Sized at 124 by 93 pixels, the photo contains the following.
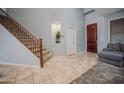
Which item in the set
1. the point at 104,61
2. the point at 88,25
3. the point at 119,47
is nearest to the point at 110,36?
the point at 119,47

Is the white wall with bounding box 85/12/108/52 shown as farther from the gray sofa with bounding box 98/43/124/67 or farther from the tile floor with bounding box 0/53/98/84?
the tile floor with bounding box 0/53/98/84

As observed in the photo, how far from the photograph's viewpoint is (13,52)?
16.3ft

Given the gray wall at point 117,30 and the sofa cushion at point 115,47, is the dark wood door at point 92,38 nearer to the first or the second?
the gray wall at point 117,30

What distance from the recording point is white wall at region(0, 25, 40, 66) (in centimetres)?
468

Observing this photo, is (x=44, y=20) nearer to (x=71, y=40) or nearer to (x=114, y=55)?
(x=71, y=40)

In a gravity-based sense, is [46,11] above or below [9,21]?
above

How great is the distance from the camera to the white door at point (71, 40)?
7223mm

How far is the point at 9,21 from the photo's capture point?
6426mm

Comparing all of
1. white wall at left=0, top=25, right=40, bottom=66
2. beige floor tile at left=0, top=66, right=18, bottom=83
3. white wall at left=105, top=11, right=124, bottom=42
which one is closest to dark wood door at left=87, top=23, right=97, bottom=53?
white wall at left=105, top=11, right=124, bottom=42

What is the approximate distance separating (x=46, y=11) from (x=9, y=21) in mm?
2090

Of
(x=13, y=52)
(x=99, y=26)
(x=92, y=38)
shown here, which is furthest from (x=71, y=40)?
(x=13, y=52)

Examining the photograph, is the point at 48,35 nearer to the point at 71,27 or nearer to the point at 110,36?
the point at 71,27

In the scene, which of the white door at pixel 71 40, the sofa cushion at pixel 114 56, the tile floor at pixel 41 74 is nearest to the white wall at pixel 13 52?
the tile floor at pixel 41 74

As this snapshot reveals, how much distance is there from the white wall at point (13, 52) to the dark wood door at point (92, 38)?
4.28 meters
